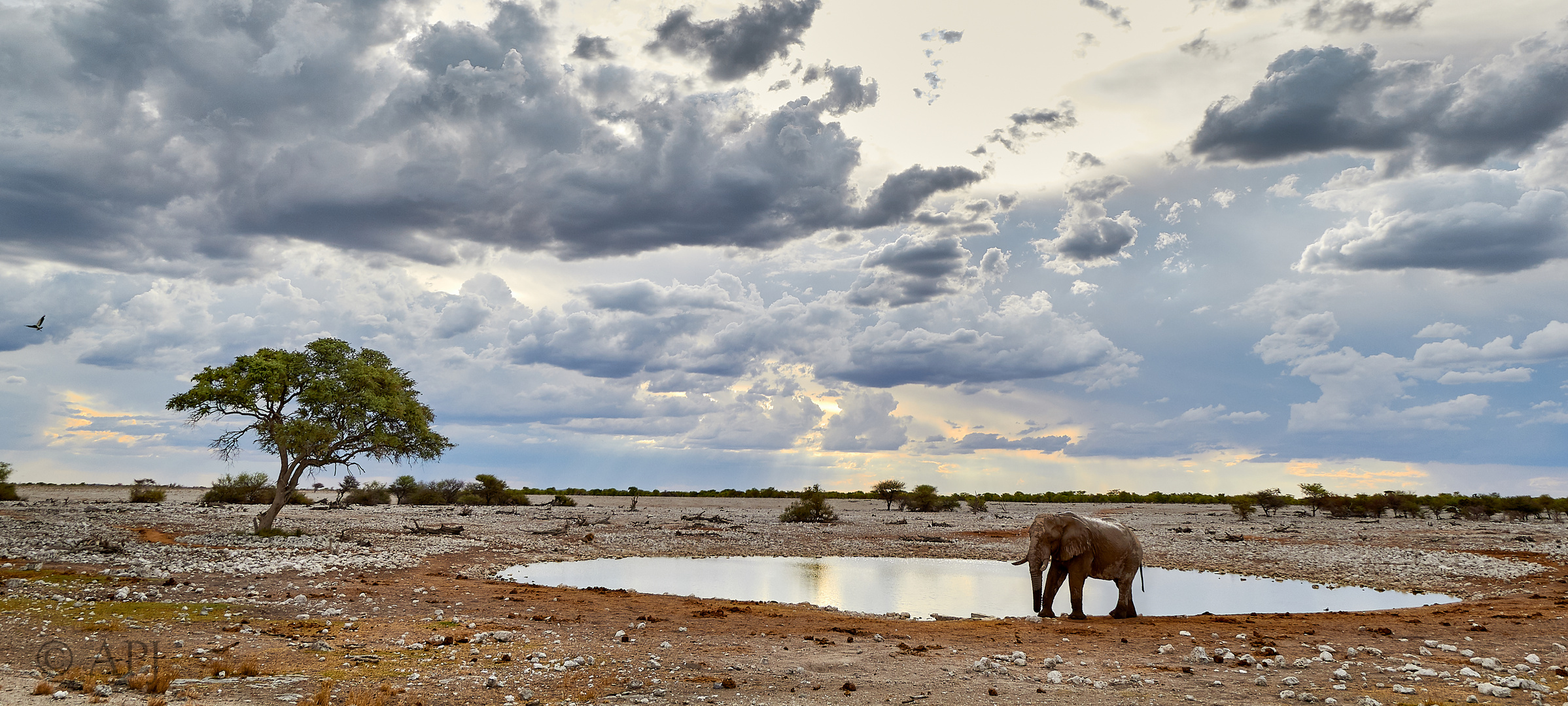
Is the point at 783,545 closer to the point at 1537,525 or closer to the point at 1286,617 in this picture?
the point at 1286,617

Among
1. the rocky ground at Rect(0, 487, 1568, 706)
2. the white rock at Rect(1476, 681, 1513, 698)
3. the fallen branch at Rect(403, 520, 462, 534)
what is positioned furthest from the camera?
the fallen branch at Rect(403, 520, 462, 534)

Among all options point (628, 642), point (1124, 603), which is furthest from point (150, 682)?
point (1124, 603)

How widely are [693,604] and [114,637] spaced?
11.7 meters

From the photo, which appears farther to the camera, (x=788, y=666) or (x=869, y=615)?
(x=869, y=615)

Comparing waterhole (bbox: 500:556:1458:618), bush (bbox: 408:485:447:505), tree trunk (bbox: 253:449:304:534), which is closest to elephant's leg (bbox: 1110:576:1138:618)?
waterhole (bbox: 500:556:1458:618)

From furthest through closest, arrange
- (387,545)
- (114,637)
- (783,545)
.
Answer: (783,545) → (387,545) → (114,637)

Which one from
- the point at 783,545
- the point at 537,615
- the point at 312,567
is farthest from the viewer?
the point at 783,545

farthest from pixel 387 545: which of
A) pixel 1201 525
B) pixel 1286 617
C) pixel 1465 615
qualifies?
pixel 1201 525

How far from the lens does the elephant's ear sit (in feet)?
63.3

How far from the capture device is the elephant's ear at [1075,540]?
63.3ft

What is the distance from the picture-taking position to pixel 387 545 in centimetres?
3288

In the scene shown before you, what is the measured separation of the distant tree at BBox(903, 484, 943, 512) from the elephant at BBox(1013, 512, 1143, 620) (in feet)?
187

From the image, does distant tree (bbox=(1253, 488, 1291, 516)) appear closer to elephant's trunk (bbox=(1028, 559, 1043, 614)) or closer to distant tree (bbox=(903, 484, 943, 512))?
distant tree (bbox=(903, 484, 943, 512))

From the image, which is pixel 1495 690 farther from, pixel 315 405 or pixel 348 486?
pixel 348 486
